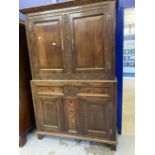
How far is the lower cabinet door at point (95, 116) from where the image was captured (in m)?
1.77

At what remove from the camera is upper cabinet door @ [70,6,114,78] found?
63.6 inches

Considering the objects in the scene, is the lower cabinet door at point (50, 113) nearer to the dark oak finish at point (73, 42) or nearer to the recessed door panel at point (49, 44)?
the dark oak finish at point (73, 42)

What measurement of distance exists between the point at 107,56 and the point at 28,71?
1.25 meters

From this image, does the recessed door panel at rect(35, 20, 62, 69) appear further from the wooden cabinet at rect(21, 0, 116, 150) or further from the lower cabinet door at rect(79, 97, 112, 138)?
the lower cabinet door at rect(79, 97, 112, 138)

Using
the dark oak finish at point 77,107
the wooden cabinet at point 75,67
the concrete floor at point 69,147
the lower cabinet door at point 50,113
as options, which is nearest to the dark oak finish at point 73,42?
the wooden cabinet at point 75,67

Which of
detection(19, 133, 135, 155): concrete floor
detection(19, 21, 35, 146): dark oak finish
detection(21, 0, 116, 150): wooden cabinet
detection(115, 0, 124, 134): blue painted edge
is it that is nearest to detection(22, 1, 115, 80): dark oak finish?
detection(21, 0, 116, 150): wooden cabinet

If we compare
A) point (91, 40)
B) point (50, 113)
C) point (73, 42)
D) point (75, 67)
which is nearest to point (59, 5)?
point (73, 42)

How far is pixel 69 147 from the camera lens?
1967mm

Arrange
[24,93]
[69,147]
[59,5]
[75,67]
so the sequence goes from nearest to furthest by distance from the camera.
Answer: [59,5]
[75,67]
[69,147]
[24,93]

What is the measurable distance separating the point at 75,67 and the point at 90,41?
0.36m

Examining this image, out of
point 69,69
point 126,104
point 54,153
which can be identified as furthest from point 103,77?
point 54,153

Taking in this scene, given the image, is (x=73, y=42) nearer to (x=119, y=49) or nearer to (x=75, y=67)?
(x=75, y=67)
